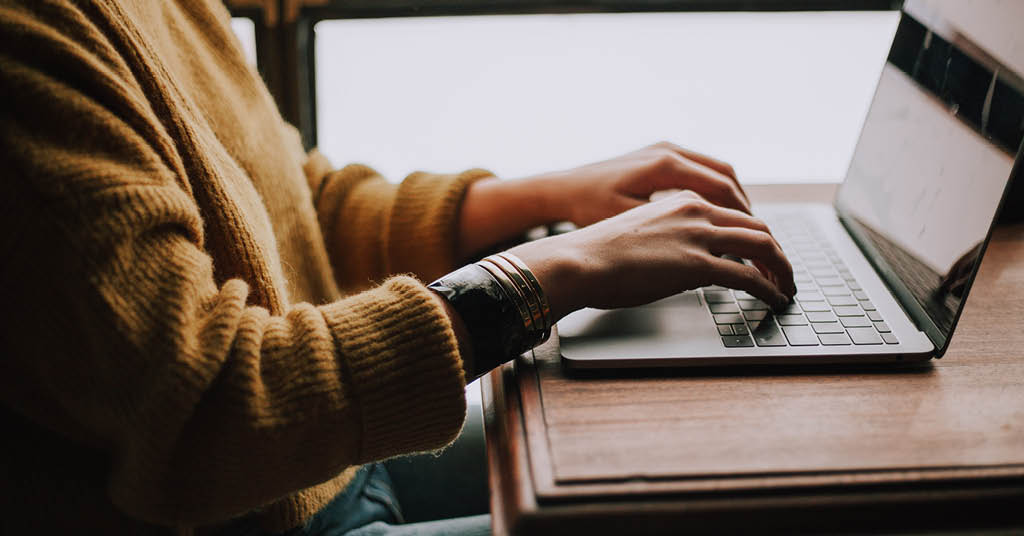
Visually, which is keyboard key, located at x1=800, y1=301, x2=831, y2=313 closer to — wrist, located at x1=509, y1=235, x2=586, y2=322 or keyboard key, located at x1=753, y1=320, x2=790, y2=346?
keyboard key, located at x1=753, y1=320, x2=790, y2=346

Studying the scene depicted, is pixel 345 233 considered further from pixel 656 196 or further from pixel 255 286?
pixel 656 196

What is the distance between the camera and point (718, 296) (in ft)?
2.35

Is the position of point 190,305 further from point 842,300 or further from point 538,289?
point 842,300

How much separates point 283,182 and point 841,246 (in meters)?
0.63

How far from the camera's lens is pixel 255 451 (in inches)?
Result: 20.5

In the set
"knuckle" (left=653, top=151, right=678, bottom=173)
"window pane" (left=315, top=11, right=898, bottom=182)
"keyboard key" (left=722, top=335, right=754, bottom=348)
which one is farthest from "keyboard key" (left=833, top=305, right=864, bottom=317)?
"window pane" (left=315, top=11, right=898, bottom=182)

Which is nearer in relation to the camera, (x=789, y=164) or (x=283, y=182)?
(x=283, y=182)

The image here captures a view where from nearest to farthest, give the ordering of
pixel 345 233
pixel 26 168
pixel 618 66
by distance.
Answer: pixel 26 168
pixel 345 233
pixel 618 66

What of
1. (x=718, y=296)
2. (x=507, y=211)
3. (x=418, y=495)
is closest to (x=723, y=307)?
(x=718, y=296)

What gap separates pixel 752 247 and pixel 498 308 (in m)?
0.25

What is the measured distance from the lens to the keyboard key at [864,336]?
0.64 metres

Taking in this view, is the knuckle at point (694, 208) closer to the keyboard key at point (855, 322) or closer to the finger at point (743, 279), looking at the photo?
the finger at point (743, 279)

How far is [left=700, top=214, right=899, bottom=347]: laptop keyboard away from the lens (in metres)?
0.64

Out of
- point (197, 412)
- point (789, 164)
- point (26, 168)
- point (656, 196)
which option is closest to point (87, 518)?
point (197, 412)
